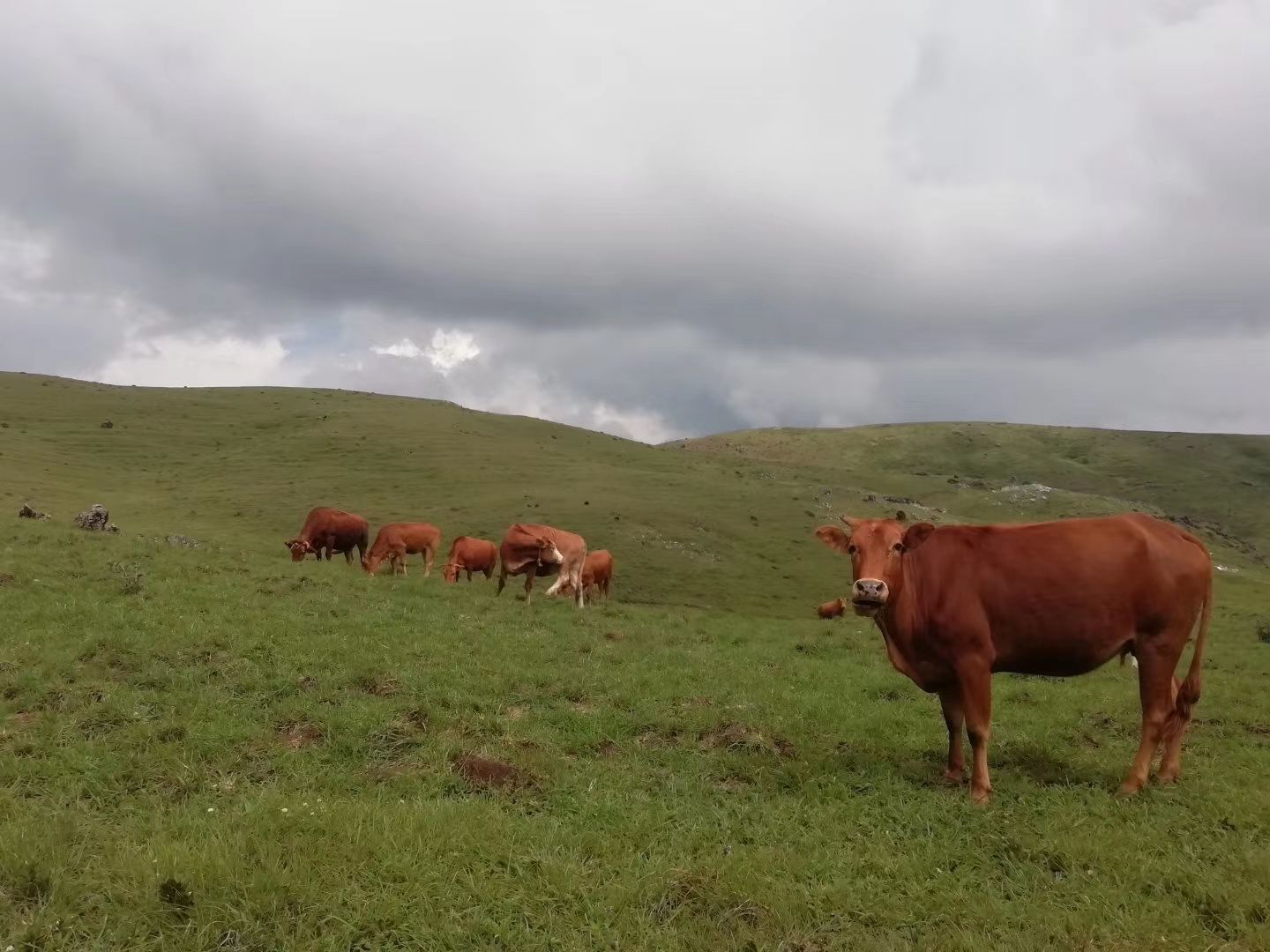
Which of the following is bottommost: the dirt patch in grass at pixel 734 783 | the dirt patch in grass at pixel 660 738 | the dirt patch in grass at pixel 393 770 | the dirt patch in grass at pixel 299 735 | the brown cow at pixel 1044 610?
the dirt patch in grass at pixel 660 738

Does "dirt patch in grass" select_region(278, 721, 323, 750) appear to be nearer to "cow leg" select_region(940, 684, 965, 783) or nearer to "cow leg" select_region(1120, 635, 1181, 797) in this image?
"cow leg" select_region(940, 684, 965, 783)

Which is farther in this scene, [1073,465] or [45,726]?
[1073,465]

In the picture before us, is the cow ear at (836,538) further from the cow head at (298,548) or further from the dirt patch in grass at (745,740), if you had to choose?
the cow head at (298,548)

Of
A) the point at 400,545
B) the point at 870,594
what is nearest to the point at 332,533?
the point at 400,545

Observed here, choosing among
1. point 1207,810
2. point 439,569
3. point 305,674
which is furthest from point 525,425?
point 1207,810

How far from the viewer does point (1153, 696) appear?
9242mm

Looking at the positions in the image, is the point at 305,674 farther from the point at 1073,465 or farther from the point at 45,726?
the point at 1073,465

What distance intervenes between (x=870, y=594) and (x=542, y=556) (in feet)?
55.2

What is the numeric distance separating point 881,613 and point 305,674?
324 inches

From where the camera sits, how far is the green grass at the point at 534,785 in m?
5.87

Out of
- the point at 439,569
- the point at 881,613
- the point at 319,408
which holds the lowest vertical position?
the point at 439,569

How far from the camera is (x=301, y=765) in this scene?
365 inches

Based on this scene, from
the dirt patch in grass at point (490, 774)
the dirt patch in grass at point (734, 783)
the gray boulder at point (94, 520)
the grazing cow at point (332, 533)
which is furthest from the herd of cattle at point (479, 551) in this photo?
the dirt patch in grass at point (734, 783)

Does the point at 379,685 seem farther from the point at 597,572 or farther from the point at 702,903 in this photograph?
the point at 597,572
